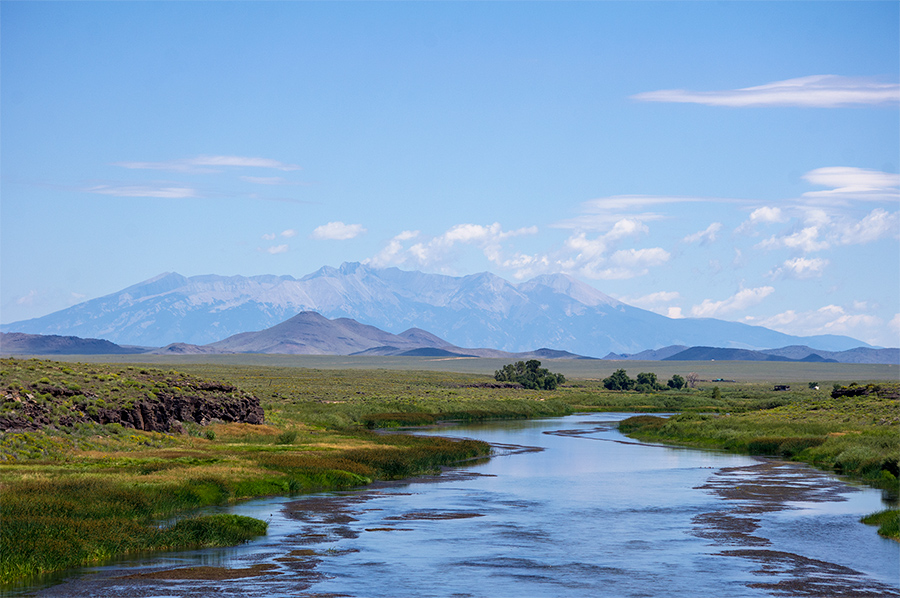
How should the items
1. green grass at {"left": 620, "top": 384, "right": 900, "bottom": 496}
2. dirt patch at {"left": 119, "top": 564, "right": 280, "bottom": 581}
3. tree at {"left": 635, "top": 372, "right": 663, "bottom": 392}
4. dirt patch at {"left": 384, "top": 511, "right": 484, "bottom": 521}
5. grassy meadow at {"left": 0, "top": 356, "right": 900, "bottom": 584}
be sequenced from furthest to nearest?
tree at {"left": 635, "top": 372, "right": 663, "bottom": 392}, green grass at {"left": 620, "top": 384, "right": 900, "bottom": 496}, dirt patch at {"left": 384, "top": 511, "right": 484, "bottom": 521}, grassy meadow at {"left": 0, "top": 356, "right": 900, "bottom": 584}, dirt patch at {"left": 119, "top": 564, "right": 280, "bottom": 581}

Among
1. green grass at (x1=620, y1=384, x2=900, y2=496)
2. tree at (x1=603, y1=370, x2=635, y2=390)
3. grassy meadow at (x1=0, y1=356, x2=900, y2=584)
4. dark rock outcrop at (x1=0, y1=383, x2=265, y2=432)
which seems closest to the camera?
grassy meadow at (x1=0, y1=356, x2=900, y2=584)

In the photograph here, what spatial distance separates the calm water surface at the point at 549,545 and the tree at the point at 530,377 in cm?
11926

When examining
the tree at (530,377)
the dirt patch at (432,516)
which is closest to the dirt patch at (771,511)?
the dirt patch at (432,516)

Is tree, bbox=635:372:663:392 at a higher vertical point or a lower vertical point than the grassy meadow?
higher

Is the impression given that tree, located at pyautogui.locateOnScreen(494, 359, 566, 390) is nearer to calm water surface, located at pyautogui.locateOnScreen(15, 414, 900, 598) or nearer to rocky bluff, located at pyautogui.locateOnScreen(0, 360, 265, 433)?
rocky bluff, located at pyautogui.locateOnScreen(0, 360, 265, 433)

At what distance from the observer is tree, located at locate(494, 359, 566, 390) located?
568ft

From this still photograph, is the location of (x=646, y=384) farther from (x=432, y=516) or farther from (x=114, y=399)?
Result: (x=432, y=516)

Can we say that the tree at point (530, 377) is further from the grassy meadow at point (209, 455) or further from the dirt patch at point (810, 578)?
the dirt patch at point (810, 578)

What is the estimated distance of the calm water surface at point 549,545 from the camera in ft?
83.9

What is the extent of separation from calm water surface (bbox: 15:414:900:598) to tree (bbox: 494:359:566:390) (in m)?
119

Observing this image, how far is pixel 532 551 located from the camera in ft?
102

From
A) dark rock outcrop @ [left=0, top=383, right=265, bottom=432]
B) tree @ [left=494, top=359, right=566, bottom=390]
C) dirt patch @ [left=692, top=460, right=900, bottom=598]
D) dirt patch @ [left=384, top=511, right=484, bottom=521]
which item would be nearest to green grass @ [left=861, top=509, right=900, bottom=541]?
dirt patch @ [left=692, top=460, right=900, bottom=598]

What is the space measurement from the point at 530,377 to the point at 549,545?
144 meters

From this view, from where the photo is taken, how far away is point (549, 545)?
105ft
